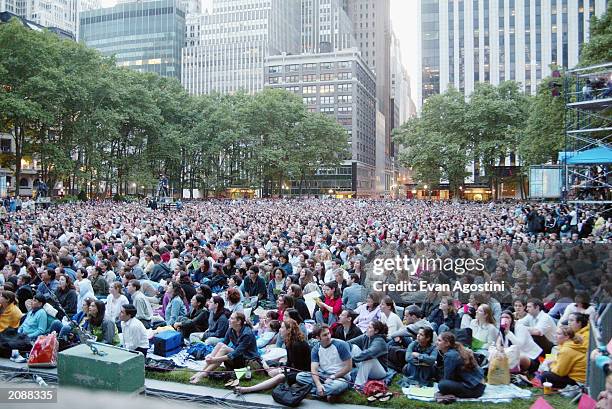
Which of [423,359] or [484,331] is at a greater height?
[484,331]

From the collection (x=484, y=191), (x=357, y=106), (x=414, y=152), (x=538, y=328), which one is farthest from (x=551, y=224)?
(x=357, y=106)

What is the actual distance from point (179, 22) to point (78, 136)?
3580 inches

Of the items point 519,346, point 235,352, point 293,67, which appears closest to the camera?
point 235,352

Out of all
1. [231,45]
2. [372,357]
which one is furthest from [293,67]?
[372,357]

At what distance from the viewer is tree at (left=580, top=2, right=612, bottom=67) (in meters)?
26.0

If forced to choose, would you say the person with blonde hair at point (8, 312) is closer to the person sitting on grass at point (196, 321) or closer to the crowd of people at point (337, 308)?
the crowd of people at point (337, 308)

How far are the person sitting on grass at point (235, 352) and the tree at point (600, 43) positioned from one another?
1015 inches

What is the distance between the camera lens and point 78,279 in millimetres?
10602

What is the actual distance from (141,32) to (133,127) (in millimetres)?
79764

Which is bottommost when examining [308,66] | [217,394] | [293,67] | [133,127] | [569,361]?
[217,394]

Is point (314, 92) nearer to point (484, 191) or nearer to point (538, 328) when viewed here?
point (484, 191)

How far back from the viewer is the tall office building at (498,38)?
8688 cm

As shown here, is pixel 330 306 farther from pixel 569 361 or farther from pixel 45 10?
pixel 45 10

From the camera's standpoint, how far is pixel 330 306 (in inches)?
375
